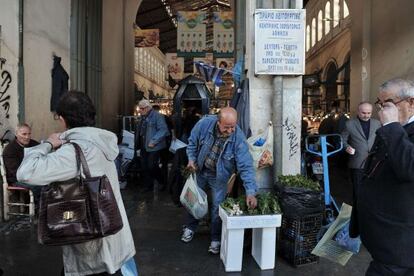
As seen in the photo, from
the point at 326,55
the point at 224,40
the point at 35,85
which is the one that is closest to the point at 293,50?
the point at 35,85

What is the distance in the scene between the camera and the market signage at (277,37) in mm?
5387

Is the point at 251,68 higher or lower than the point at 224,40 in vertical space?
lower

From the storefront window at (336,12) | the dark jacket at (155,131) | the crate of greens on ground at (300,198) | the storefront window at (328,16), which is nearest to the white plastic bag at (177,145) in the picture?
the dark jacket at (155,131)

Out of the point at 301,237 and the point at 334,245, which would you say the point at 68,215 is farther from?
the point at 301,237

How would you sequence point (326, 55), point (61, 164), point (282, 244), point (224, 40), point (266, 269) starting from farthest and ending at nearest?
point (326, 55)
point (224, 40)
point (282, 244)
point (266, 269)
point (61, 164)

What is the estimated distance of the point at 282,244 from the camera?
15.7ft

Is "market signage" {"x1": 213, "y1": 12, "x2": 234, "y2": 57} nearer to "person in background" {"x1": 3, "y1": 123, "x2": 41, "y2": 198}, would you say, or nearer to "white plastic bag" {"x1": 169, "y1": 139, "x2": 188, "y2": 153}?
"white plastic bag" {"x1": 169, "y1": 139, "x2": 188, "y2": 153}

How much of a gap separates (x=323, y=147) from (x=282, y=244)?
1482 mm

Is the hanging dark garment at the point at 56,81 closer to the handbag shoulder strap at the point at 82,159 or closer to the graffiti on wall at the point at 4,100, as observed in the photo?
the graffiti on wall at the point at 4,100

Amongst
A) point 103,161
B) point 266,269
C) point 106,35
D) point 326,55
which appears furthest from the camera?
point 326,55

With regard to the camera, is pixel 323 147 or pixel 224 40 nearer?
pixel 323 147

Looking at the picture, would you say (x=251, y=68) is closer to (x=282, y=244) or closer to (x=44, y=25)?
(x=282, y=244)

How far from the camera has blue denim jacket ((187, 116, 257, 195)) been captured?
4629mm

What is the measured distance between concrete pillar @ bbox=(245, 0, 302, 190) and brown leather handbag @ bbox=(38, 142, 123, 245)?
3.46 meters
